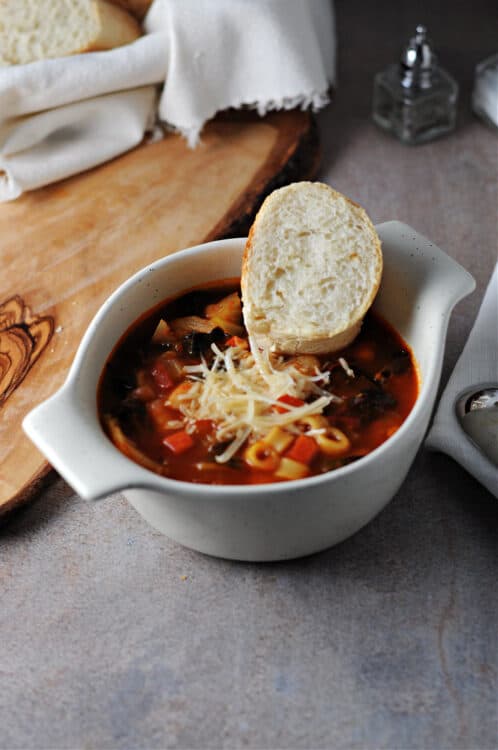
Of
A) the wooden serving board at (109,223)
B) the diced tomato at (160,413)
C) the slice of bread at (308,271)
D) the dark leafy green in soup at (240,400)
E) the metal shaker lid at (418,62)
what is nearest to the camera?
the dark leafy green in soup at (240,400)

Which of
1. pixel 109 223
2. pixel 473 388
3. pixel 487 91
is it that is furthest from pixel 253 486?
pixel 487 91

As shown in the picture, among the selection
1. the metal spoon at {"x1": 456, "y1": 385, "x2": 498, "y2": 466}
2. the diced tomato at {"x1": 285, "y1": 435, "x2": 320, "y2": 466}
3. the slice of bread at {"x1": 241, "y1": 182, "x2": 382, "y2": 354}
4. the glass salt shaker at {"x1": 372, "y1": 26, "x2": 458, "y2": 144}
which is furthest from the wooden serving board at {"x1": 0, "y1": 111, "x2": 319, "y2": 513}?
the metal spoon at {"x1": 456, "y1": 385, "x2": 498, "y2": 466}

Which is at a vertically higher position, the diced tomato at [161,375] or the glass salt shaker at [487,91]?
the diced tomato at [161,375]

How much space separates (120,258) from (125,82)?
74 cm

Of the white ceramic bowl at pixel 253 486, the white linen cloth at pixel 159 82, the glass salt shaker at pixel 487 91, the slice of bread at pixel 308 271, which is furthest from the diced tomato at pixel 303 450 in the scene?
the glass salt shaker at pixel 487 91

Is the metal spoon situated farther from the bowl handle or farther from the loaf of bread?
the loaf of bread

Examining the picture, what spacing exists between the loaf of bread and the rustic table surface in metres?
2.01

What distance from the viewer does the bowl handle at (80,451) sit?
5.61 ft

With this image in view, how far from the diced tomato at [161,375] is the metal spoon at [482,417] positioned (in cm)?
75

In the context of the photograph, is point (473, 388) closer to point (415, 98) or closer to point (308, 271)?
point (308, 271)

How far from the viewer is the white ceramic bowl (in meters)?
1.73

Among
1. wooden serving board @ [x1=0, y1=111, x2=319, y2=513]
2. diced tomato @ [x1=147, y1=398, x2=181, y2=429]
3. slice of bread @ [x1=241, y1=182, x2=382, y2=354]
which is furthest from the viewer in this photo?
wooden serving board @ [x1=0, y1=111, x2=319, y2=513]

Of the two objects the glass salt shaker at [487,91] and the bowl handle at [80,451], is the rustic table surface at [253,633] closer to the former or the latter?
the bowl handle at [80,451]

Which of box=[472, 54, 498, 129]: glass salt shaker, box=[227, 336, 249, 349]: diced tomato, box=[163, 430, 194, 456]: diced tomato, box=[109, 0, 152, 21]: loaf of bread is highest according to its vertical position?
box=[109, 0, 152, 21]: loaf of bread
